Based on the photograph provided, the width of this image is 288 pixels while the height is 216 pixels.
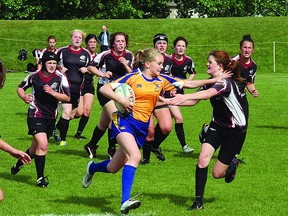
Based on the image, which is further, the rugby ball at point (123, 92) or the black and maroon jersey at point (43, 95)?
the black and maroon jersey at point (43, 95)

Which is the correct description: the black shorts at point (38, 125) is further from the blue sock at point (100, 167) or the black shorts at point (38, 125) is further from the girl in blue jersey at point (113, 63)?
the girl in blue jersey at point (113, 63)

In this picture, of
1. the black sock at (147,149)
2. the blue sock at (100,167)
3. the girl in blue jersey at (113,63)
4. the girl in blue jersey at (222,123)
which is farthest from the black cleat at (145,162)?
the girl in blue jersey at (222,123)

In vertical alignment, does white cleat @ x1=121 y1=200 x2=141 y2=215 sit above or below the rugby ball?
below

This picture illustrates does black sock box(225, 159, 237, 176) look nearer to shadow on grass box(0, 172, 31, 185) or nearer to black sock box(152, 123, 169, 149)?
shadow on grass box(0, 172, 31, 185)

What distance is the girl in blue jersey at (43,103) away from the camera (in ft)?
33.4

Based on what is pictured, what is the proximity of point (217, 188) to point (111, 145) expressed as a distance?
318 centimetres

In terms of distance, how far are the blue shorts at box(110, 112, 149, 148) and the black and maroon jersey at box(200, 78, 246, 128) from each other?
0.93m

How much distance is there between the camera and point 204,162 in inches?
338

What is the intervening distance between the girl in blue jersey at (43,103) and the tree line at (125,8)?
4864 centimetres

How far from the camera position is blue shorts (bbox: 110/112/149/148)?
8320mm

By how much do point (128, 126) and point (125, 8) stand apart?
53.8 m

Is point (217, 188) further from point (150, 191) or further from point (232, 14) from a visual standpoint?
point (232, 14)

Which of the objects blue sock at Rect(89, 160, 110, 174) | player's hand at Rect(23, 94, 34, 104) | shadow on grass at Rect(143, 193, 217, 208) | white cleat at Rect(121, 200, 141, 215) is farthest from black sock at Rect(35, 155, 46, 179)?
white cleat at Rect(121, 200, 141, 215)

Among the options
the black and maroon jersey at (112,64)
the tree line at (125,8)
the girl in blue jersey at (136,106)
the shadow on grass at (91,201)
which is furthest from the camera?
the tree line at (125,8)
